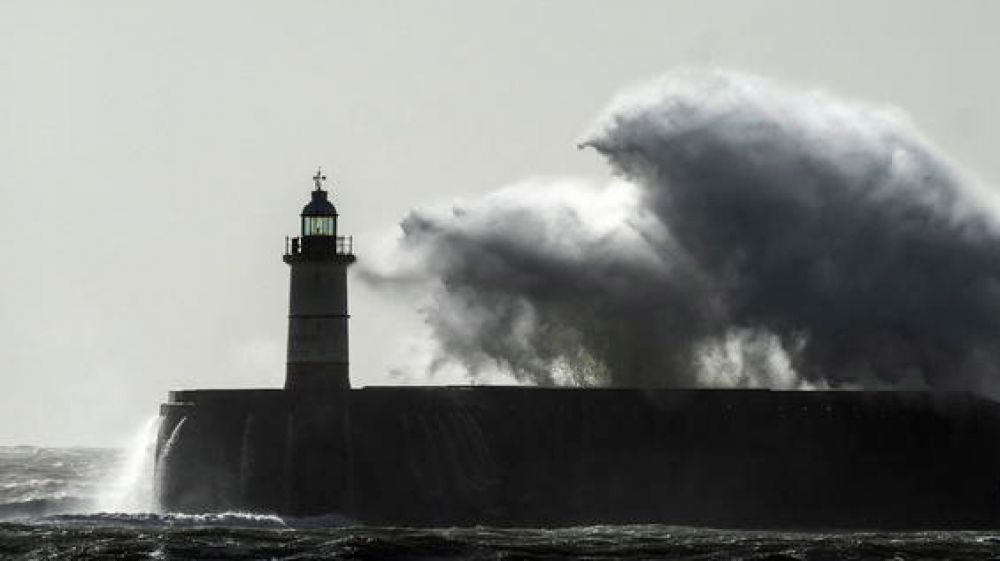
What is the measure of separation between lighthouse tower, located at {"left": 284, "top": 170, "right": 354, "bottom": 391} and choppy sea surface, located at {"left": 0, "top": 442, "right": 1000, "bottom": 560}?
3662 mm

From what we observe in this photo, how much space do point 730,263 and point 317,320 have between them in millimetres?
8490

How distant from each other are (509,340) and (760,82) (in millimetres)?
7611

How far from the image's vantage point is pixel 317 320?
45656 mm

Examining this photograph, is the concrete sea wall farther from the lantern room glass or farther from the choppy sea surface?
the lantern room glass

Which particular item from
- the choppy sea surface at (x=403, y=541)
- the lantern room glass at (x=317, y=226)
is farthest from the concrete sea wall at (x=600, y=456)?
the lantern room glass at (x=317, y=226)

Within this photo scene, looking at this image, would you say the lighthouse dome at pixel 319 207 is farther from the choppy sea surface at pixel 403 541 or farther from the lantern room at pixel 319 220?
the choppy sea surface at pixel 403 541

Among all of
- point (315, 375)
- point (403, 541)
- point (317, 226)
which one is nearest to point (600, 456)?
point (315, 375)

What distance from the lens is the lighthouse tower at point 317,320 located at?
4569 cm

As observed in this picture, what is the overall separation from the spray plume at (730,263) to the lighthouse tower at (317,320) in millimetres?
3545

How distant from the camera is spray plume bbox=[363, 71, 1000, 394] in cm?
4769

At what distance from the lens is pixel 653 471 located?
146ft

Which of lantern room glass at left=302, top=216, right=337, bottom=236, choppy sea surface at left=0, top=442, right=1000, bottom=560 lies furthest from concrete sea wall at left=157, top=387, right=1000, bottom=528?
lantern room glass at left=302, top=216, right=337, bottom=236

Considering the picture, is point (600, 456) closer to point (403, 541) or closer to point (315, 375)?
point (315, 375)

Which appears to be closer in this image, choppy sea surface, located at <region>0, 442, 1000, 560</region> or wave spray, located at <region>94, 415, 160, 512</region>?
choppy sea surface, located at <region>0, 442, 1000, 560</region>
